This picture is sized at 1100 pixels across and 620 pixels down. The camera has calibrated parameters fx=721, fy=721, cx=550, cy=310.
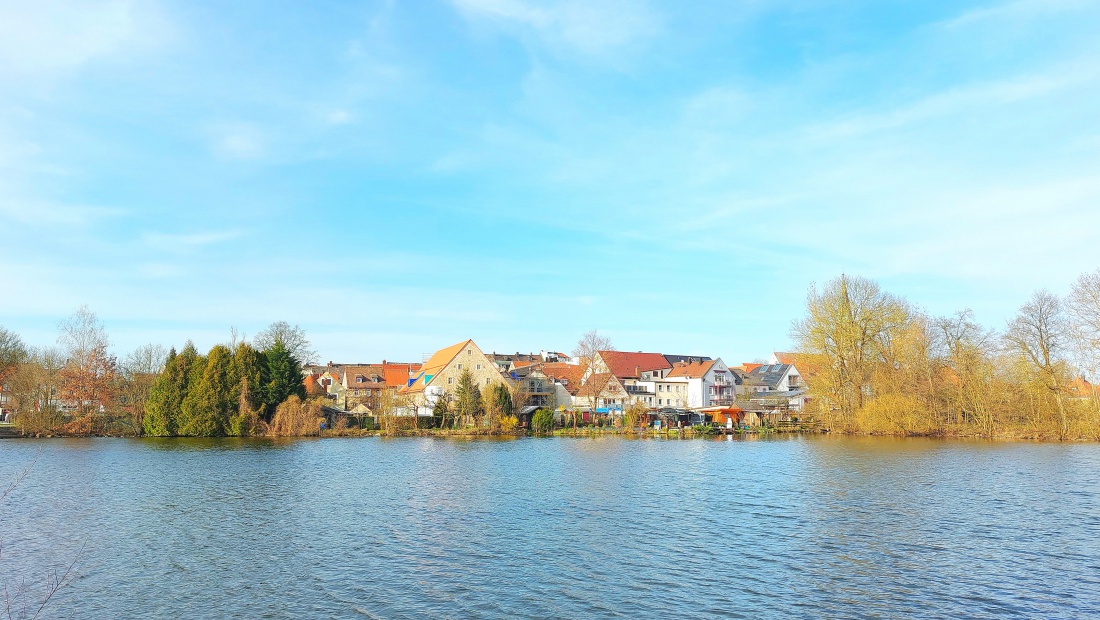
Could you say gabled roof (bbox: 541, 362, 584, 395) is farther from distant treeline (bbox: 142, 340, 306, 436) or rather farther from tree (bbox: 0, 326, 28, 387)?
tree (bbox: 0, 326, 28, 387)

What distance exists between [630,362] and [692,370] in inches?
378

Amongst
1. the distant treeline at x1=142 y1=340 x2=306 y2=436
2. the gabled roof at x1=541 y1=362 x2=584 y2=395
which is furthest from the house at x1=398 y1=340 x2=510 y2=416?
the distant treeline at x1=142 y1=340 x2=306 y2=436

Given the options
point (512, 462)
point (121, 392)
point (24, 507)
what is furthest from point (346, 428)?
point (24, 507)

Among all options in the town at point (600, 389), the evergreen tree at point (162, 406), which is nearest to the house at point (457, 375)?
the town at point (600, 389)

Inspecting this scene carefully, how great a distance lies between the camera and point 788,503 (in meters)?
28.7

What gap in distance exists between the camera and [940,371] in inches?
2852

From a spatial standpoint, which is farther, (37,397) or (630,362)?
(630,362)

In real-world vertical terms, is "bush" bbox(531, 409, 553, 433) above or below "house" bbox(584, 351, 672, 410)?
below

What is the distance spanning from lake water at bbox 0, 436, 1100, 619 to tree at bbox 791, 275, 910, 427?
104 feet

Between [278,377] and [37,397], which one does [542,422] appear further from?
[37,397]

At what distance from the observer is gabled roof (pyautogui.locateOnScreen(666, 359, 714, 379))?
104250 millimetres

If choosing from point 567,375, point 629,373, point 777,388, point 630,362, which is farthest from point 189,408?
point 777,388

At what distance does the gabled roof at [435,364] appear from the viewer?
93.2 m

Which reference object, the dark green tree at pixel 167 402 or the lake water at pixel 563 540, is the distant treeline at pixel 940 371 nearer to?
the lake water at pixel 563 540
